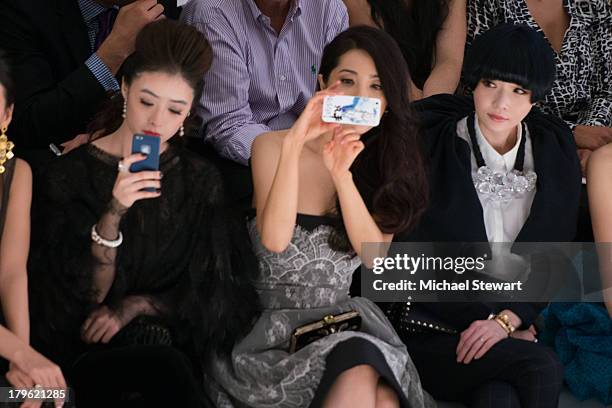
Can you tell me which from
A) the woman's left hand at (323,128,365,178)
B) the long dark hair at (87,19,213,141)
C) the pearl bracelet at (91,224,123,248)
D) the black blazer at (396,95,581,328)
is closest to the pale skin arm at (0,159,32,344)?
the pearl bracelet at (91,224,123,248)

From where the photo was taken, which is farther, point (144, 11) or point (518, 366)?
point (144, 11)

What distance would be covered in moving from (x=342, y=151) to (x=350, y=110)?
0.29 ft

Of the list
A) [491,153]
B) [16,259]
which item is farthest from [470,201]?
[16,259]

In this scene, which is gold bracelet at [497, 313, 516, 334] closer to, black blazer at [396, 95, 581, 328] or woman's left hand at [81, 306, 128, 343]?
black blazer at [396, 95, 581, 328]

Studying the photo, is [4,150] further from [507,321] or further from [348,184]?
[507,321]

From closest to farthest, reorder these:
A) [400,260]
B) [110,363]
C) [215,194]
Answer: [110,363] → [215,194] → [400,260]

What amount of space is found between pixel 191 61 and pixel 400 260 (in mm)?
694

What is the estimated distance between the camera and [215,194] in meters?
2.14

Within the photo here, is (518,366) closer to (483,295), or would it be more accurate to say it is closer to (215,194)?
(483,295)

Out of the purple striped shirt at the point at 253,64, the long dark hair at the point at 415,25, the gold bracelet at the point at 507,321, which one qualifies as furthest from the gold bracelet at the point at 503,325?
the long dark hair at the point at 415,25

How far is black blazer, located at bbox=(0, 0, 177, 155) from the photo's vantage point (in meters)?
2.44

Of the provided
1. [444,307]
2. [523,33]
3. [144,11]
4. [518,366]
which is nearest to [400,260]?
[444,307]

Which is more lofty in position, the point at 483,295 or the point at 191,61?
the point at 191,61
